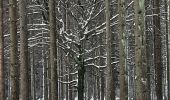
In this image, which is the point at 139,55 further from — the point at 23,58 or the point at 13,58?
the point at 13,58

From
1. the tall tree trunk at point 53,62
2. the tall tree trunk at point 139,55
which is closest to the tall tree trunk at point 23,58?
the tall tree trunk at point 53,62

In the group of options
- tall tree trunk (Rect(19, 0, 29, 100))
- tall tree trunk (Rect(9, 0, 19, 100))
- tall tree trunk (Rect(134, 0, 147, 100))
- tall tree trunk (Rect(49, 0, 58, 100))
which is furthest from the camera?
tall tree trunk (Rect(49, 0, 58, 100))

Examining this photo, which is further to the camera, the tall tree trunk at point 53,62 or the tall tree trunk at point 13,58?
the tall tree trunk at point 53,62

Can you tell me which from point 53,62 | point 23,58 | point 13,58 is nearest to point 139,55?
point 53,62

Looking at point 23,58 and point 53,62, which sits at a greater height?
point 23,58

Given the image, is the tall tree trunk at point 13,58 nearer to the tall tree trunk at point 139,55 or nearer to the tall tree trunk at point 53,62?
the tall tree trunk at point 53,62

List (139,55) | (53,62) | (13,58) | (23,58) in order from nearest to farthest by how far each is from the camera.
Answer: (139,55), (23,58), (13,58), (53,62)

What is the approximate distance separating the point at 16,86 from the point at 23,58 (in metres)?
0.89

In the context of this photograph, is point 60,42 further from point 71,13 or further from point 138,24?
point 138,24

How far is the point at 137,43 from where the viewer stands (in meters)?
10.3

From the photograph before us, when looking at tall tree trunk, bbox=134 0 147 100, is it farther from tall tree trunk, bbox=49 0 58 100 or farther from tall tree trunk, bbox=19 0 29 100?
tall tree trunk, bbox=19 0 29 100

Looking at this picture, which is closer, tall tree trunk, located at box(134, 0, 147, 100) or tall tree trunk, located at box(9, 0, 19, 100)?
tall tree trunk, located at box(134, 0, 147, 100)

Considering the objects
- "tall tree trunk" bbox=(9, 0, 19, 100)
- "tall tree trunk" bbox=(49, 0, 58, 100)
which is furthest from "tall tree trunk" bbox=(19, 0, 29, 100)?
"tall tree trunk" bbox=(49, 0, 58, 100)

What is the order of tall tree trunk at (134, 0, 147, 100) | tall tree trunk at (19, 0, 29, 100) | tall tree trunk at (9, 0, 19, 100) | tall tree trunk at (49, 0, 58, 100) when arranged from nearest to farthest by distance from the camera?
tall tree trunk at (134, 0, 147, 100) < tall tree trunk at (19, 0, 29, 100) < tall tree trunk at (9, 0, 19, 100) < tall tree trunk at (49, 0, 58, 100)
